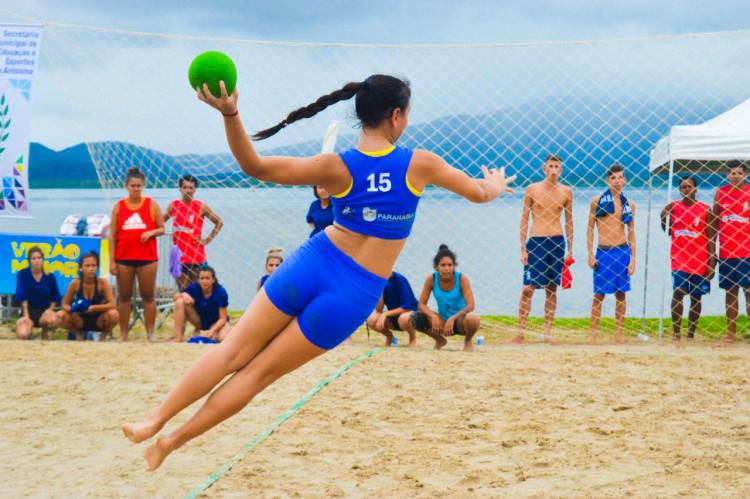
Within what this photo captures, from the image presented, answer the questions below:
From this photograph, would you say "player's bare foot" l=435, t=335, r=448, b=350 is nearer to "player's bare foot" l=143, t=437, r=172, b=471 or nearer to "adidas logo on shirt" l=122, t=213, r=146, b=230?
"adidas logo on shirt" l=122, t=213, r=146, b=230

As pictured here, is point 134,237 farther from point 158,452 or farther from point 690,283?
point 690,283

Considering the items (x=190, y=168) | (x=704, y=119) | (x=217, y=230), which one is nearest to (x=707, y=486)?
(x=217, y=230)

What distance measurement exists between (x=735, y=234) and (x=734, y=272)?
32 centimetres

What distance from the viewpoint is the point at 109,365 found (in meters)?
5.80

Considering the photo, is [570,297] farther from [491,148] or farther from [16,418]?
[16,418]

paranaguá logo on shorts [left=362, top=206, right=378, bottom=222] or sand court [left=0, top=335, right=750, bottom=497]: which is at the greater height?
paranaguá logo on shorts [left=362, top=206, right=378, bottom=222]

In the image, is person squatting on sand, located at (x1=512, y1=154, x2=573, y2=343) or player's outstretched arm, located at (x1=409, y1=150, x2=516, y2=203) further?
person squatting on sand, located at (x1=512, y1=154, x2=573, y2=343)

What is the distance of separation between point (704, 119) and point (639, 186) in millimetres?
972

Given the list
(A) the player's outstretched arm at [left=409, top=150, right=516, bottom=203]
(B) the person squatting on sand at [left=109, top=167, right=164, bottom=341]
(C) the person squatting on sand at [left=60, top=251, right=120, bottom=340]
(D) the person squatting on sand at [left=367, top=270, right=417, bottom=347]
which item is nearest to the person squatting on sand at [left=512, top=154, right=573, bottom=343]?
(D) the person squatting on sand at [left=367, top=270, right=417, bottom=347]

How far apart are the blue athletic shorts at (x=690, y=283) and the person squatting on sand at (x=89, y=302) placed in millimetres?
4812

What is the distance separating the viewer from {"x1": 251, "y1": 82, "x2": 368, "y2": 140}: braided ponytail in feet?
8.54

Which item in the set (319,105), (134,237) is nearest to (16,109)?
(134,237)

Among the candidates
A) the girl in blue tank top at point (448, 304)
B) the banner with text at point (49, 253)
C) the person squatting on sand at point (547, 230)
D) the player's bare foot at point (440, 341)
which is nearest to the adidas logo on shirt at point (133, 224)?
the banner with text at point (49, 253)

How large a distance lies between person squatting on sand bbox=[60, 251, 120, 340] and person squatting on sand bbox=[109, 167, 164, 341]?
316 millimetres
